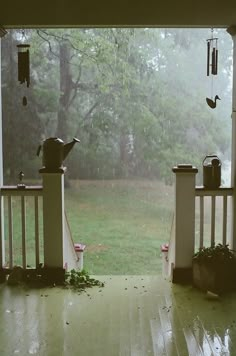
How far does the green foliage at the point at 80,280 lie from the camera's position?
459 centimetres

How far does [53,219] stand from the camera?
471 cm

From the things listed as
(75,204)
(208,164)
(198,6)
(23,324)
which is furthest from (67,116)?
(23,324)

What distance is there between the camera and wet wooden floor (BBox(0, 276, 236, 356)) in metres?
3.20

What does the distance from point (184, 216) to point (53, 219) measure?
4.21ft

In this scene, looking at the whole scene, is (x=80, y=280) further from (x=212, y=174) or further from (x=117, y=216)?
(x=117, y=216)

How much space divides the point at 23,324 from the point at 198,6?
2.91 m

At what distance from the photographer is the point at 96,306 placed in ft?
13.3

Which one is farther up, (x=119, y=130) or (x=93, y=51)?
(x=93, y=51)

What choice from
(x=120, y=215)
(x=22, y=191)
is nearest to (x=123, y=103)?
(x=120, y=215)

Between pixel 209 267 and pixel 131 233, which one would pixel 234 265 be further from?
pixel 131 233

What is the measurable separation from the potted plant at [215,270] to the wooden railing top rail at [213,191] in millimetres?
543

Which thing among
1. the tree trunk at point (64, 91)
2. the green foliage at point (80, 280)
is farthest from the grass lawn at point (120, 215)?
the green foliage at point (80, 280)

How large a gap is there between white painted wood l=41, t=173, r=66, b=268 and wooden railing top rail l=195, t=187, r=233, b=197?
1.35 m

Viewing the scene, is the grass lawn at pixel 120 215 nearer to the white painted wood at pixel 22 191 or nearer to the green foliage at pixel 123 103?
the green foliage at pixel 123 103
